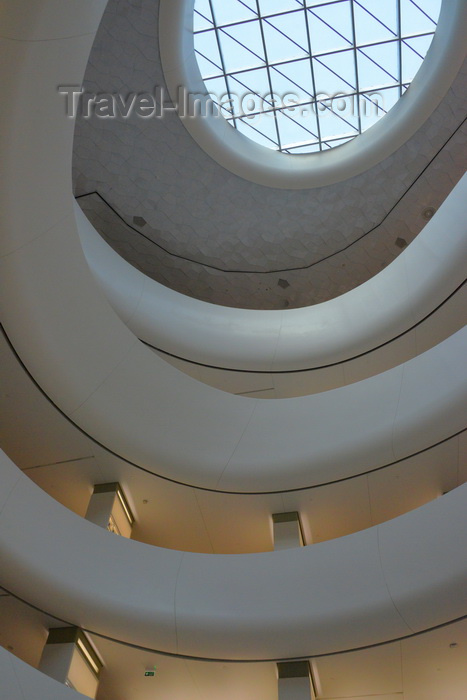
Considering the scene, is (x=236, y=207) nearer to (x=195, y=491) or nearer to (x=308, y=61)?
(x=308, y=61)

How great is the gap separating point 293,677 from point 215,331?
8.55 meters

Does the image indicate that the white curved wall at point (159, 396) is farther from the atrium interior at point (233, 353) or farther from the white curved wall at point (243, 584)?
the white curved wall at point (243, 584)

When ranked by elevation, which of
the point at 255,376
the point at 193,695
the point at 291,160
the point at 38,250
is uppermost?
the point at 291,160

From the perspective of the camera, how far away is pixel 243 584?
32.7ft

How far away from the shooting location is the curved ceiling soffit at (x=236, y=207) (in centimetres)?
1670

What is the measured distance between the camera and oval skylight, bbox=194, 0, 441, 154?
16.7m

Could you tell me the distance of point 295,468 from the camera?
11.9 meters

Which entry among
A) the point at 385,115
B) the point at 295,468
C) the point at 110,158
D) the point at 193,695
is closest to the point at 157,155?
the point at 110,158

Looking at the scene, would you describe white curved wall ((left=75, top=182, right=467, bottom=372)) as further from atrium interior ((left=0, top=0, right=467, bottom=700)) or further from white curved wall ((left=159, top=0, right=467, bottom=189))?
white curved wall ((left=159, top=0, right=467, bottom=189))

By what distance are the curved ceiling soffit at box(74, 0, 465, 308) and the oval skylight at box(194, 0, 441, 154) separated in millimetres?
2033

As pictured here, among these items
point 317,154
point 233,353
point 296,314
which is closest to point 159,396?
point 233,353

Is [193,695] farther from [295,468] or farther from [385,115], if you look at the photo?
[385,115]

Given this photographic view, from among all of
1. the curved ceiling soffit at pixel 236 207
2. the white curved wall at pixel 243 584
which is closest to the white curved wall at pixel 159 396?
the white curved wall at pixel 243 584

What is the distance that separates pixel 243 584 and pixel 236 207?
11.3 m
